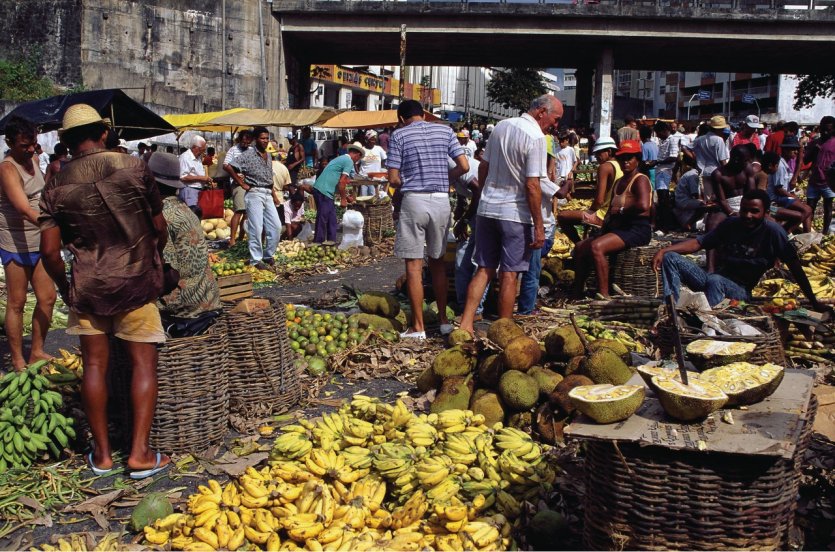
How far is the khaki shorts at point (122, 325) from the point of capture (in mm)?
4660

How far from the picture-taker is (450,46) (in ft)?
108

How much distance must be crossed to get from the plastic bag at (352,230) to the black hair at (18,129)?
23.7 ft

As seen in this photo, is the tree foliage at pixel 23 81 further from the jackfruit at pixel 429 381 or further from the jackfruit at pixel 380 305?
the jackfruit at pixel 429 381

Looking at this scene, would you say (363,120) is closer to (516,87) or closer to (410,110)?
(410,110)

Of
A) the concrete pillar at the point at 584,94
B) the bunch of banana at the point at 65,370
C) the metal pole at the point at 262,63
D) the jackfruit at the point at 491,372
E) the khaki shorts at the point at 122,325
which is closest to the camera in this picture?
the khaki shorts at the point at 122,325

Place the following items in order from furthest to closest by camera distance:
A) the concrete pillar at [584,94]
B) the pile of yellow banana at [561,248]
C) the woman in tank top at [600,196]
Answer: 1. the concrete pillar at [584,94]
2. the pile of yellow banana at [561,248]
3. the woman in tank top at [600,196]

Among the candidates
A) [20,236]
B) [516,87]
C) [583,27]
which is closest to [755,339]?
[20,236]

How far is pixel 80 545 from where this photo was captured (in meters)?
3.84

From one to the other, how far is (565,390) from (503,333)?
33.1 inches

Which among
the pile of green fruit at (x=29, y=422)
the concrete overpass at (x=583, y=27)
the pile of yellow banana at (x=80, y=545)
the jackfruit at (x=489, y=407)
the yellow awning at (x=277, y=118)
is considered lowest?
the pile of yellow banana at (x=80, y=545)

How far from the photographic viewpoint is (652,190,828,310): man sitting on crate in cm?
664

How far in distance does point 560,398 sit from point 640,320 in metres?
3.10

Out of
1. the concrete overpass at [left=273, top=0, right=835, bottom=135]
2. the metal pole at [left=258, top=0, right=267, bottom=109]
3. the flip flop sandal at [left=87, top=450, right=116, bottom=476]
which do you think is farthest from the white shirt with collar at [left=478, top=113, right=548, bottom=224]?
the metal pole at [left=258, top=0, right=267, bottom=109]

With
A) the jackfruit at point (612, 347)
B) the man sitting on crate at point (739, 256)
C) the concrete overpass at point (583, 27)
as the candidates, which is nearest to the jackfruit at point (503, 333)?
the jackfruit at point (612, 347)
